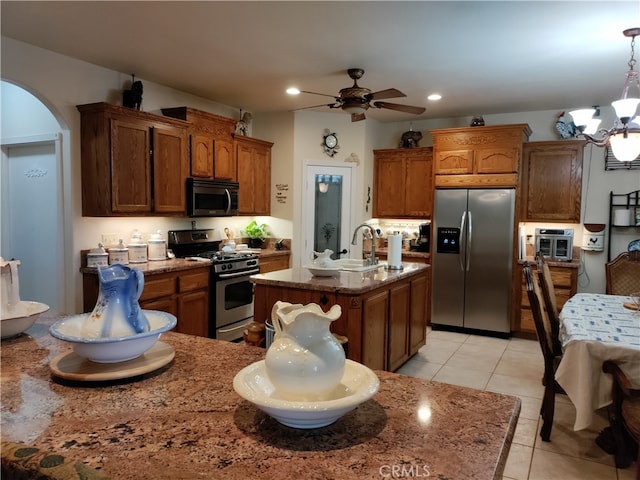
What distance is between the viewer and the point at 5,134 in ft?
13.9

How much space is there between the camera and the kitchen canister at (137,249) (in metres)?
4.05

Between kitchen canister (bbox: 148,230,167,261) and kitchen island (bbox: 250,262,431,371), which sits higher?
kitchen canister (bbox: 148,230,167,261)

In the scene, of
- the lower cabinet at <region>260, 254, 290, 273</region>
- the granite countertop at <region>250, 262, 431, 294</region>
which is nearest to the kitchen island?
the granite countertop at <region>250, 262, 431, 294</region>

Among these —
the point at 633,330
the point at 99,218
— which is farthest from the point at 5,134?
the point at 633,330

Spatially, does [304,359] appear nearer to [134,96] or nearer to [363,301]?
[363,301]

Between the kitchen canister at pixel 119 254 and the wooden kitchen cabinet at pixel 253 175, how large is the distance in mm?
1585

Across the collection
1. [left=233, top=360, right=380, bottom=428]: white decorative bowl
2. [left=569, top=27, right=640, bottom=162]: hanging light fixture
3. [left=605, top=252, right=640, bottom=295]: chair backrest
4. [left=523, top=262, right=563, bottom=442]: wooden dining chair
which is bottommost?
[left=523, top=262, right=563, bottom=442]: wooden dining chair

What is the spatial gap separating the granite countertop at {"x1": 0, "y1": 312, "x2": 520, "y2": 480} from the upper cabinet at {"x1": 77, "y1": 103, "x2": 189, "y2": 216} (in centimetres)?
270

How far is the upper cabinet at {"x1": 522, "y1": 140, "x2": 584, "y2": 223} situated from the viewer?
5038mm

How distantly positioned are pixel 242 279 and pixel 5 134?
263cm

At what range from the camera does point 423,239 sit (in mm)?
5812

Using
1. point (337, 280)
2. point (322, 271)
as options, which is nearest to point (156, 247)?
point (322, 271)

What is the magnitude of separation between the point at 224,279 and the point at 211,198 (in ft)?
2.94

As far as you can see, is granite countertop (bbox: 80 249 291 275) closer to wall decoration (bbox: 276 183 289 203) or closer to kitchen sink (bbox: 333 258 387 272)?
kitchen sink (bbox: 333 258 387 272)
